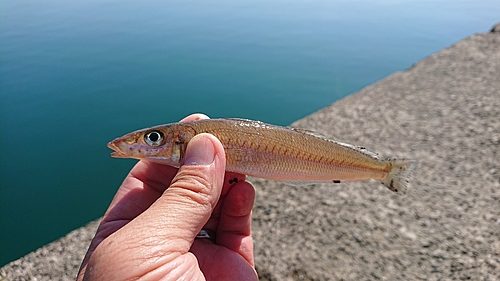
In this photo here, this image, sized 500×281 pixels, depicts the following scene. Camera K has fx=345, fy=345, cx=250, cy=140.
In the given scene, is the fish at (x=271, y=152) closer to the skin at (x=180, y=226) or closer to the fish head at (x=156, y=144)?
the fish head at (x=156, y=144)

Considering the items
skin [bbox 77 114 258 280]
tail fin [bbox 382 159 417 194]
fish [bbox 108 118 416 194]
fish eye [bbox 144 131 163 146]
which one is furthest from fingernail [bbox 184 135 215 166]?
tail fin [bbox 382 159 417 194]

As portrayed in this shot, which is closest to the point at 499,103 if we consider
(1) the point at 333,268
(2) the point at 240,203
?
(1) the point at 333,268

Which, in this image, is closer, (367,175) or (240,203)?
(367,175)

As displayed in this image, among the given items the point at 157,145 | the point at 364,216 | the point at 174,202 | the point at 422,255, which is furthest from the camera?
the point at 364,216

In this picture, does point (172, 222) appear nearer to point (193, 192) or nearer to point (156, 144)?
point (193, 192)

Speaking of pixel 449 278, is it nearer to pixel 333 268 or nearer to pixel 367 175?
pixel 333 268

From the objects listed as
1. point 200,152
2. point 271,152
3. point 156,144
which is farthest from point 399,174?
point 156,144

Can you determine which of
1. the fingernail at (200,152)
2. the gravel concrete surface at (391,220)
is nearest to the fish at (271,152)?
the fingernail at (200,152)

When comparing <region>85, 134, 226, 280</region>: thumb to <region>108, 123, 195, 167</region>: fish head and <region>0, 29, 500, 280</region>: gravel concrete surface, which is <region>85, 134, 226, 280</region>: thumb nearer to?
<region>108, 123, 195, 167</region>: fish head
